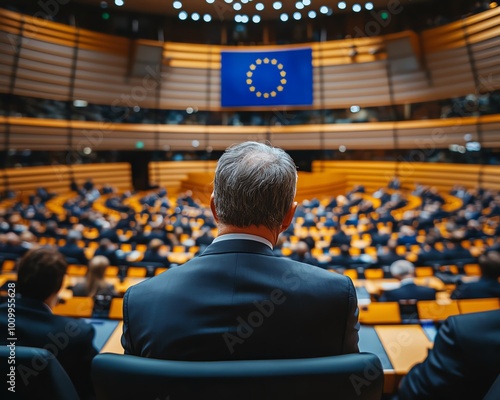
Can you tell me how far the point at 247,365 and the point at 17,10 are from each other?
67.1ft

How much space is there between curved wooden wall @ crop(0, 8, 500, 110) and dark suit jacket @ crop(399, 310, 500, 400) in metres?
18.8

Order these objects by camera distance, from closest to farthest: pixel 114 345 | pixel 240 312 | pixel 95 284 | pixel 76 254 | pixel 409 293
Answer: pixel 240 312 → pixel 114 345 → pixel 409 293 → pixel 95 284 → pixel 76 254

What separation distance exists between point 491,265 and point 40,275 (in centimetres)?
444

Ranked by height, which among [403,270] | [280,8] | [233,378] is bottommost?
[403,270]

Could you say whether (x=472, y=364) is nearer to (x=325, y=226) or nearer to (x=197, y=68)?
(x=325, y=226)

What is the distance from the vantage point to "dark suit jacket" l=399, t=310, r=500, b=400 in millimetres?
1472

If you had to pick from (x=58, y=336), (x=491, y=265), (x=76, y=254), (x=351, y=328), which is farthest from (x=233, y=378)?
(x=76, y=254)

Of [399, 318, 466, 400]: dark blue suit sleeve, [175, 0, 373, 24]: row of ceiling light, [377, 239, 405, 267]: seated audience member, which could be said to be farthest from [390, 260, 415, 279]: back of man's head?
[175, 0, 373, 24]: row of ceiling light

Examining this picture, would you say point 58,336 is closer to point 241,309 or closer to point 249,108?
point 241,309

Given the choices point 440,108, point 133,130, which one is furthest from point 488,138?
point 133,130

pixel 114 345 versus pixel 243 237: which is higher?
pixel 243 237

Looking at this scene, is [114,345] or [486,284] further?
[486,284]

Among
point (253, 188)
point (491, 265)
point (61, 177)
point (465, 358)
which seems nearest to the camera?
point (253, 188)

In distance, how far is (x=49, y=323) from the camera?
6.33 feet
